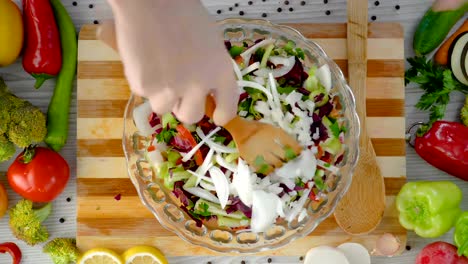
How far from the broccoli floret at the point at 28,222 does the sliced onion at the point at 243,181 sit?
0.84 m

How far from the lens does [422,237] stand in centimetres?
210

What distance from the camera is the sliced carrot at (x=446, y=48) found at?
2.09 metres

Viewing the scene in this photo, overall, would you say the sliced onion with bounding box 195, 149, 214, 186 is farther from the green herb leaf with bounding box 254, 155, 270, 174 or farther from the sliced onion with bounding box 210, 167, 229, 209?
the green herb leaf with bounding box 254, 155, 270, 174

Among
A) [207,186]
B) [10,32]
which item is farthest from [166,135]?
[10,32]

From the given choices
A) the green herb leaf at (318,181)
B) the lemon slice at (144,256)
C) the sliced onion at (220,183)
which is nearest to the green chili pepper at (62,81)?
the lemon slice at (144,256)

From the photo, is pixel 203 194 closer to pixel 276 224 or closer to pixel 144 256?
pixel 276 224

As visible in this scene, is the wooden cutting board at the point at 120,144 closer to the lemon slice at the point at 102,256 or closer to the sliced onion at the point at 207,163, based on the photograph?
the lemon slice at the point at 102,256

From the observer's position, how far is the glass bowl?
6.10ft

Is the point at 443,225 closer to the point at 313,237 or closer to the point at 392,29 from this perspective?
the point at 313,237

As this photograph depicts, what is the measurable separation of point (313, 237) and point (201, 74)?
1248 millimetres

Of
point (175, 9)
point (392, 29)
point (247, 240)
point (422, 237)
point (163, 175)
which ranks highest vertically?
point (175, 9)

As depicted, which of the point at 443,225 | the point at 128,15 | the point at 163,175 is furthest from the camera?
the point at 443,225

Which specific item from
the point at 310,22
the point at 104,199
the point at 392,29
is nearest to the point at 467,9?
the point at 392,29

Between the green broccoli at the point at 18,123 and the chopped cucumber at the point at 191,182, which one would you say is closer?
the chopped cucumber at the point at 191,182
